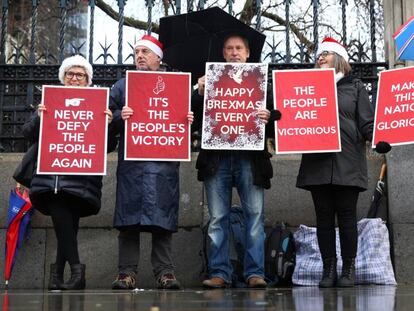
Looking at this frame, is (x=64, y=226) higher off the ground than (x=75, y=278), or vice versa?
(x=64, y=226)

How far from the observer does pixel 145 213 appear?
20.4ft

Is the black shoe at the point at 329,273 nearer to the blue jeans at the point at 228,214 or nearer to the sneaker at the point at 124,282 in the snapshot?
the blue jeans at the point at 228,214

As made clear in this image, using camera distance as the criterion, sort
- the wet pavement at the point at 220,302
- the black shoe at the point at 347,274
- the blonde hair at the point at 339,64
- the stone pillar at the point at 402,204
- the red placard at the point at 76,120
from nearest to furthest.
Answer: the wet pavement at the point at 220,302, the black shoe at the point at 347,274, the red placard at the point at 76,120, the blonde hair at the point at 339,64, the stone pillar at the point at 402,204

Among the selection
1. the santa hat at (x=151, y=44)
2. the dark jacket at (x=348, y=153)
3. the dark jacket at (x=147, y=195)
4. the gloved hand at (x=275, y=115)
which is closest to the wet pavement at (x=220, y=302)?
the dark jacket at (x=147, y=195)

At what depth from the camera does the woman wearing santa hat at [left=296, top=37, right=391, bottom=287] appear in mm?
6242

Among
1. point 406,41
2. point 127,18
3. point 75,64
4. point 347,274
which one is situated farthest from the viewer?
point 127,18

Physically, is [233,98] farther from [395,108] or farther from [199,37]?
[395,108]

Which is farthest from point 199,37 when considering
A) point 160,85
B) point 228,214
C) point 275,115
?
point 228,214

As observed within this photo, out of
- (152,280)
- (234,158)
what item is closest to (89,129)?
(234,158)

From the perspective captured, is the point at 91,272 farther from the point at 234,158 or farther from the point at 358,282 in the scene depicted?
the point at 358,282

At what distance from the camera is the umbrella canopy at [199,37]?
262 inches

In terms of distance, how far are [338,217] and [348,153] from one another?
1.70 feet

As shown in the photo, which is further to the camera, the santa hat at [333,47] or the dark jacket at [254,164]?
the santa hat at [333,47]

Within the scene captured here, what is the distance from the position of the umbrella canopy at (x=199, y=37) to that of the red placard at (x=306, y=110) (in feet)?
1.50
